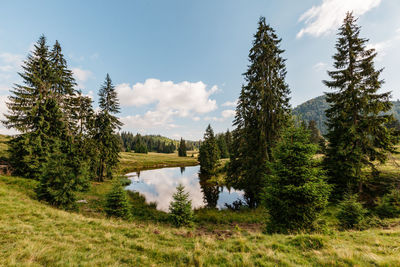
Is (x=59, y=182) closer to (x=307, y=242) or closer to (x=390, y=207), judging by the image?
(x=307, y=242)

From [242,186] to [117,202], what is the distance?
1225cm

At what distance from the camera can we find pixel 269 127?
15172 mm

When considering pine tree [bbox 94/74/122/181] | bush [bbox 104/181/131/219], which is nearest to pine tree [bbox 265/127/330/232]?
bush [bbox 104/181/131/219]

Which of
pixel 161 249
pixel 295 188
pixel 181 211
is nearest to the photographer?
pixel 161 249

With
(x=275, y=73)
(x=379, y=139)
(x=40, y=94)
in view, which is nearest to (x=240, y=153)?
(x=275, y=73)

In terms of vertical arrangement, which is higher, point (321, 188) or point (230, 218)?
point (321, 188)

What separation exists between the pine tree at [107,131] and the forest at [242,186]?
20 centimetres

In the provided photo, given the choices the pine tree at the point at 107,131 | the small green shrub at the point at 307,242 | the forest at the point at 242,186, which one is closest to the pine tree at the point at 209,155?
the forest at the point at 242,186

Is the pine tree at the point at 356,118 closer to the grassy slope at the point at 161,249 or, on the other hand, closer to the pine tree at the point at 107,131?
the grassy slope at the point at 161,249

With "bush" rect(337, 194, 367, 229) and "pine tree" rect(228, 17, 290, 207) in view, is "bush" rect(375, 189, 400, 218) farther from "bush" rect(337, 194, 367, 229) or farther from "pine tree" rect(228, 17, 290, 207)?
"pine tree" rect(228, 17, 290, 207)

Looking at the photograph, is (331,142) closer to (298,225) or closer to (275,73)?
(275,73)

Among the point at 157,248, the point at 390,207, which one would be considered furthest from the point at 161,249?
the point at 390,207

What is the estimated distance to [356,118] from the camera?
47.3 ft

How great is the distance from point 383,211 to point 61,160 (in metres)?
24.1
